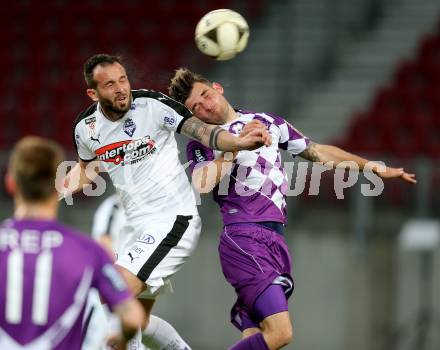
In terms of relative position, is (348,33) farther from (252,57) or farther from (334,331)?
(334,331)

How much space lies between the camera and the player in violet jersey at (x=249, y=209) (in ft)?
23.7

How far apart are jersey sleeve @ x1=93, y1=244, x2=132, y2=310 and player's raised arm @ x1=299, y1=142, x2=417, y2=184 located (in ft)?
10.9

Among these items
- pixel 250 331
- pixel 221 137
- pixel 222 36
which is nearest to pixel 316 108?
pixel 222 36

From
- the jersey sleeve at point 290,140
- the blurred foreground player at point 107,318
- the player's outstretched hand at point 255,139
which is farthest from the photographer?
the jersey sleeve at point 290,140

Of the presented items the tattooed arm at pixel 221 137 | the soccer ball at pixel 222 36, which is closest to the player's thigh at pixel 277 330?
the tattooed arm at pixel 221 137

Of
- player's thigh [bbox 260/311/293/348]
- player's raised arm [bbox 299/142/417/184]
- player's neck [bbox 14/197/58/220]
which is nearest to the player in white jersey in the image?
player's thigh [bbox 260/311/293/348]

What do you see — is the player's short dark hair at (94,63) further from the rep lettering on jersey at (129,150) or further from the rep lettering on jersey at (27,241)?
the rep lettering on jersey at (27,241)

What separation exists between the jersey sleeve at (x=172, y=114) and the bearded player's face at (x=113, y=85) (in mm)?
238

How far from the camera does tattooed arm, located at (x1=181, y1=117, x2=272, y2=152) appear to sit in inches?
241

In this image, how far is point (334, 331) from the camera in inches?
480

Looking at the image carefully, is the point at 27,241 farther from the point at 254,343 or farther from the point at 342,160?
the point at 342,160

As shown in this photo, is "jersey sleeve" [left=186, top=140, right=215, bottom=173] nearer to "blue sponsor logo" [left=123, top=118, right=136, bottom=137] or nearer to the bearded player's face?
"blue sponsor logo" [left=123, top=118, right=136, bottom=137]

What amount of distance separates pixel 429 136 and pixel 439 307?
8.06ft

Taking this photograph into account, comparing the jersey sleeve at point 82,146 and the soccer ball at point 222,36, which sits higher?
the soccer ball at point 222,36
